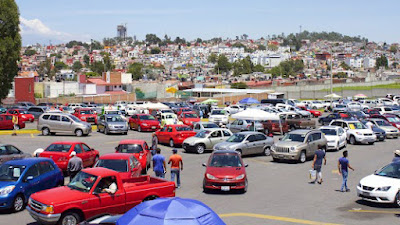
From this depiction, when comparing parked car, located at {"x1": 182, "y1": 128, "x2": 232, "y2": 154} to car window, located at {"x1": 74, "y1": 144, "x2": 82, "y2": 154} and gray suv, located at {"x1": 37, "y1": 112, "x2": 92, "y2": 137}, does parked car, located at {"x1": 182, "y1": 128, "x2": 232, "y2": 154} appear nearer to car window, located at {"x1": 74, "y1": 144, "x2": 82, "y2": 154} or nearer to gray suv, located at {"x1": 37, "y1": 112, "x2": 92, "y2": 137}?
car window, located at {"x1": 74, "y1": 144, "x2": 82, "y2": 154}

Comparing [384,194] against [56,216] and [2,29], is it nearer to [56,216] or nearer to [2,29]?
[56,216]

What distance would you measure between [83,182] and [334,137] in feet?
64.1

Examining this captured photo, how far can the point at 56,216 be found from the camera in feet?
38.0

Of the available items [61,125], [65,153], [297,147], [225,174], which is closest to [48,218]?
[225,174]

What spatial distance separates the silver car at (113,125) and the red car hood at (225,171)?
19.3 metres

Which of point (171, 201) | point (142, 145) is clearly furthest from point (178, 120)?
point (171, 201)

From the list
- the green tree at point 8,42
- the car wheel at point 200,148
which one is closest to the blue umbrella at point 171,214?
the car wheel at point 200,148

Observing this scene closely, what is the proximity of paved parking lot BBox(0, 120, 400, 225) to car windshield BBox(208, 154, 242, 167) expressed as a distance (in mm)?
1108

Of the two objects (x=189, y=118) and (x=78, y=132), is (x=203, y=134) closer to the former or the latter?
(x=78, y=132)

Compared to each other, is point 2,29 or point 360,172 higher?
point 2,29

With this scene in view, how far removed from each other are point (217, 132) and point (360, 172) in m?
8.97

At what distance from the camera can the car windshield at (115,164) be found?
1622 centimetres

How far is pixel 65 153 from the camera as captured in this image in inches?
809

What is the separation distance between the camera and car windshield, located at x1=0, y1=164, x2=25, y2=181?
14656 mm
